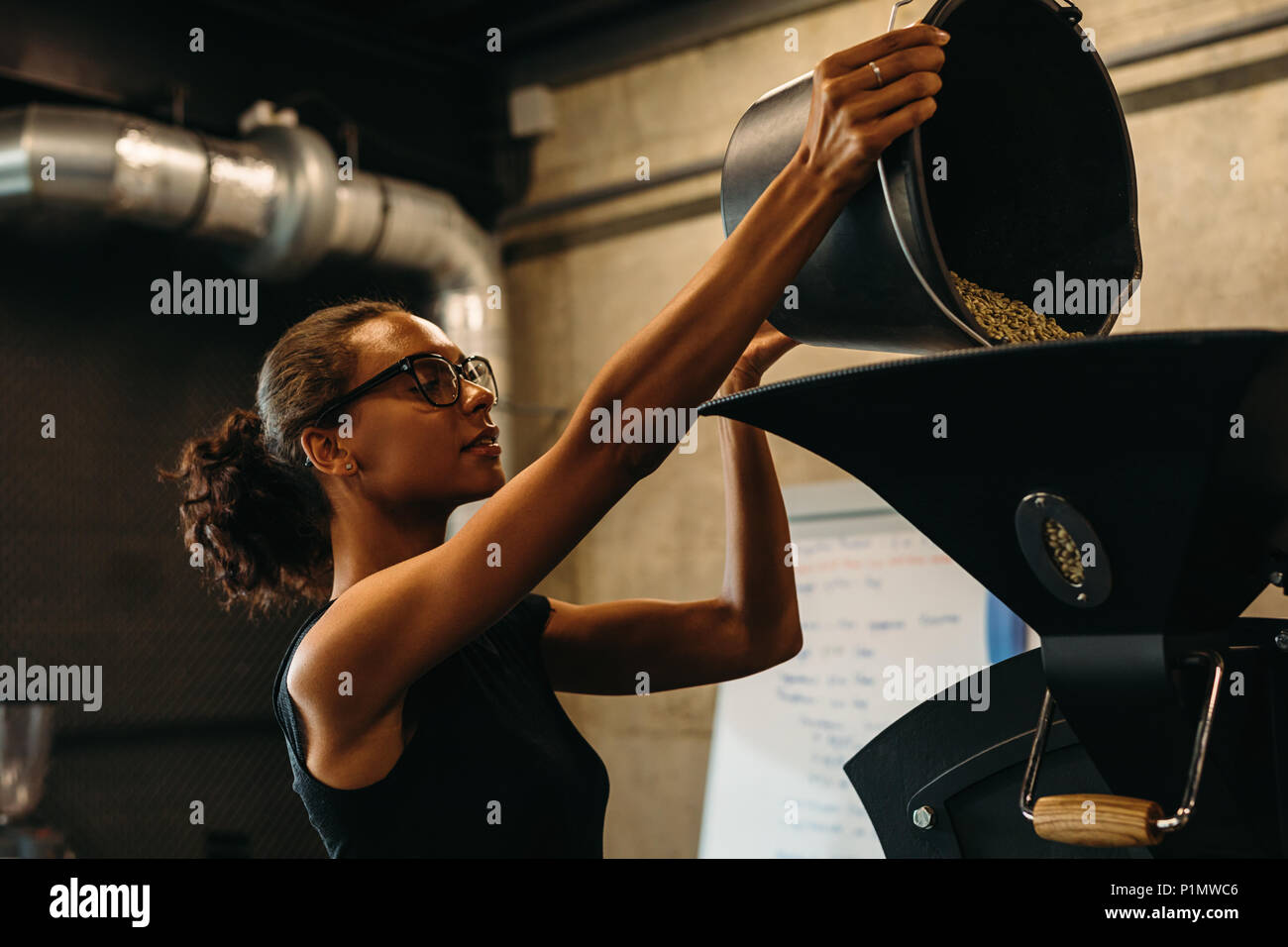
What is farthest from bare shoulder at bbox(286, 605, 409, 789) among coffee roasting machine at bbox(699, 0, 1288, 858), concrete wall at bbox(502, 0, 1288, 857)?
concrete wall at bbox(502, 0, 1288, 857)

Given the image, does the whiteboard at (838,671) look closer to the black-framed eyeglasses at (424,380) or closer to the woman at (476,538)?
the woman at (476,538)

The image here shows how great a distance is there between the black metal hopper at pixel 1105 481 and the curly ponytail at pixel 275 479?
0.72m

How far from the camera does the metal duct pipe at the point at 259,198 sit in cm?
274

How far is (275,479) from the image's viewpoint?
1.54 meters

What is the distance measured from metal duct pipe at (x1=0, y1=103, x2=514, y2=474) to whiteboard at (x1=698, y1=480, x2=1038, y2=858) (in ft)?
3.76

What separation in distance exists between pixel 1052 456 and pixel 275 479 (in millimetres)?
1086

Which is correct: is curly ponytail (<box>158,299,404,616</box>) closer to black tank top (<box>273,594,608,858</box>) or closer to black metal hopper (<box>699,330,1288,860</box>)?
black tank top (<box>273,594,608,858</box>)

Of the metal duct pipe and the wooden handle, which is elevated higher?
the metal duct pipe

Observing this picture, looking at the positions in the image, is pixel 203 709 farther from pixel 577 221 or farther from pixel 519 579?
pixel 519 579

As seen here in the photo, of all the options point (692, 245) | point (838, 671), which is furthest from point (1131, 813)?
point (692, 245)

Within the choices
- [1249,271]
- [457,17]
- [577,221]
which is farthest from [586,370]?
[1249,271]

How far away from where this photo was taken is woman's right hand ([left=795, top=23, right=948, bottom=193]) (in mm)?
809

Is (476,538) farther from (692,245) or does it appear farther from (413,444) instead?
(692,245)
